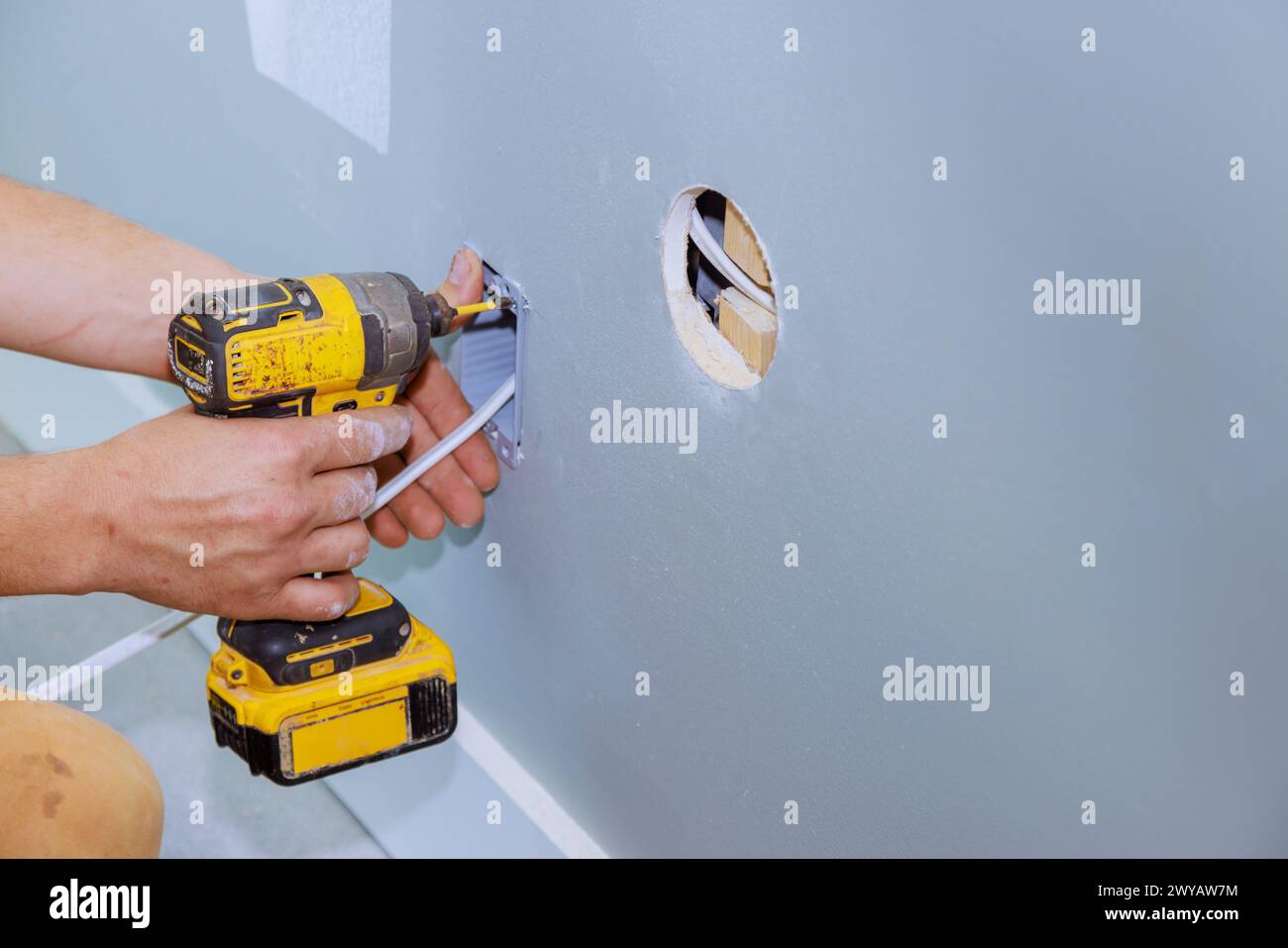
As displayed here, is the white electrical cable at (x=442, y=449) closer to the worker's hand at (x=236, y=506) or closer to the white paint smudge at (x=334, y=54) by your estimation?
the worker's hand at (x=236, y=506)

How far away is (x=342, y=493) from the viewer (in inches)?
60.2

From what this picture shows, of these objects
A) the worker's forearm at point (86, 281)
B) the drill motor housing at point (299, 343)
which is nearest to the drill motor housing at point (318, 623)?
the drill motor housing at point (299, 343)

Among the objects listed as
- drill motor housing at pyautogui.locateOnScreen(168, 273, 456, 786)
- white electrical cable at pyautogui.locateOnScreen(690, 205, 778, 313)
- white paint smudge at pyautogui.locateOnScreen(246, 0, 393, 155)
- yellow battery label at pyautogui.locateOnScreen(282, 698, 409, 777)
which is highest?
white paint smudge at pyautogui.locateOnScreen(246, 0, 393, 155)

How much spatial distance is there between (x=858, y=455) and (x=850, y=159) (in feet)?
0.83

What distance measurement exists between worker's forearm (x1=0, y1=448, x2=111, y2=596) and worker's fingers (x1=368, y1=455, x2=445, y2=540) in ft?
1.34

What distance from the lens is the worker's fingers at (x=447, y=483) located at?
69.8 inches

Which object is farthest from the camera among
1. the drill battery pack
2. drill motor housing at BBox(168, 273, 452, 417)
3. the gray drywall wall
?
the drill battery pack

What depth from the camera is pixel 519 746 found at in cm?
198

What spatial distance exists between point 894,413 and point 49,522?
3.12 ft

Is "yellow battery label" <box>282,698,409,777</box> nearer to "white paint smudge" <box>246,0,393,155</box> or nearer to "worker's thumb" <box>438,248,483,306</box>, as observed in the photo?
"worker's thumb" <box>438,248,483,306</box>

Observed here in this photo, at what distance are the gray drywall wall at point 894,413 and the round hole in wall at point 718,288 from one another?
0.09ft

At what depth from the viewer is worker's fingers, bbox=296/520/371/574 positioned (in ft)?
5.02

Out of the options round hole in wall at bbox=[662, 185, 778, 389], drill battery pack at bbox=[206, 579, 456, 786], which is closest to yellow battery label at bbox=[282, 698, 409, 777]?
drill battery pack at bbox=[206, 579, 456, 786]
